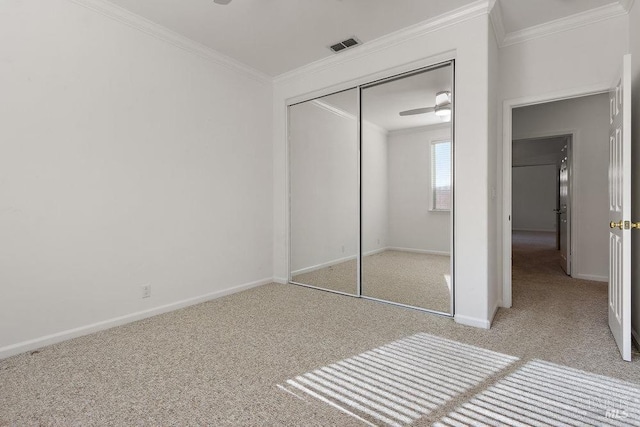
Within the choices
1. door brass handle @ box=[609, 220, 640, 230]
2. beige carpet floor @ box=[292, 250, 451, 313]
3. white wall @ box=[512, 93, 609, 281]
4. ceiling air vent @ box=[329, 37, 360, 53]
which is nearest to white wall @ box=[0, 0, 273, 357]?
ceiling air vent @ box=[329, 37, 360, 53]

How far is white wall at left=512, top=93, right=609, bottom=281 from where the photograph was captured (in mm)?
4121

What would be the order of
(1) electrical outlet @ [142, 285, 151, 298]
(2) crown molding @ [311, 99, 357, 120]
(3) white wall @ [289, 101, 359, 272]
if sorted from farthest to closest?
(3) white wall @ [289, 101, 359, 272], (2) crown molding @ [311, 99, 357, 120], (1) electrical outlet @ [142, 285, 151, 298]

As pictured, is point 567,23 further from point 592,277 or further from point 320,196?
point 592,277

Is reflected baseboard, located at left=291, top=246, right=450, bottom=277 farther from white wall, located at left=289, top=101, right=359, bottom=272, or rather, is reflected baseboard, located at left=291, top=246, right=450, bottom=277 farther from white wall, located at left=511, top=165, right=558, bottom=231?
white wall, located at left=511, top=165, right=558, bottom=231

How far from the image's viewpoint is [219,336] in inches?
98.4

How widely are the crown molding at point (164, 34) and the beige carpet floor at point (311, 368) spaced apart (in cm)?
262

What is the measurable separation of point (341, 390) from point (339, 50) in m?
3.20

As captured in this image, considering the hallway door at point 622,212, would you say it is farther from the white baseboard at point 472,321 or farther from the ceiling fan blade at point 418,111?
the ceiling fan blade at point 418,111

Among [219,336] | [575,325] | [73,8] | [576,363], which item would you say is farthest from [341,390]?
[73,8]

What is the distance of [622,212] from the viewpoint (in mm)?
2055

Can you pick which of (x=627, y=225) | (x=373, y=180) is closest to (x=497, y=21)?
(x=373, y=180)

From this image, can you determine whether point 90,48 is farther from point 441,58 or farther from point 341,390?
point 341,390

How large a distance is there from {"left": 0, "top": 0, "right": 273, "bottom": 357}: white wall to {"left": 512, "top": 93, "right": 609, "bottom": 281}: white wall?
4368mm

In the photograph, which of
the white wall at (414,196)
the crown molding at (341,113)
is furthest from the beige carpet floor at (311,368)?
the crown molding at (341,113)
